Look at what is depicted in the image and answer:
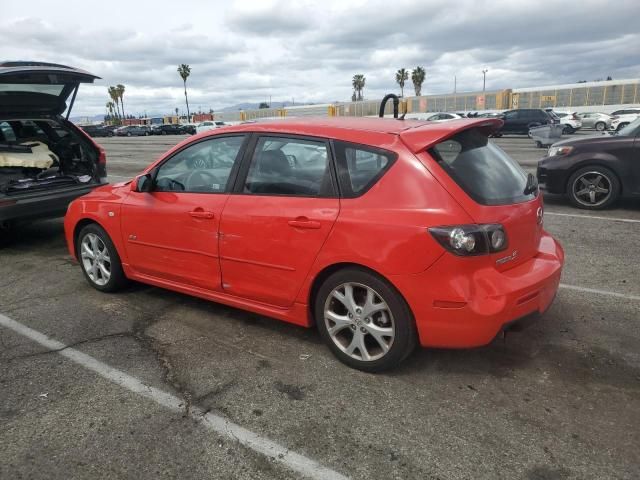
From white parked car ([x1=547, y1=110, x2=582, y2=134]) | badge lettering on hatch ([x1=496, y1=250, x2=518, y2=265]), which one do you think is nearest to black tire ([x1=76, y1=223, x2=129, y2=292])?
badge lettering on hatch ([x1=496, y1=250, x2=518, y2=265])

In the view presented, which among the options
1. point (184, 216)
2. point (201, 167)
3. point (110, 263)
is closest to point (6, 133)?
point (110, 263)

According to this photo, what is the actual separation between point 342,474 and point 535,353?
1759 millimetres

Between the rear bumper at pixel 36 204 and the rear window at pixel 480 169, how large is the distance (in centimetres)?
519

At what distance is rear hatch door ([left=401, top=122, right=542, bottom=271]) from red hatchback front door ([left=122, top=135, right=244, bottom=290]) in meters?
1.48

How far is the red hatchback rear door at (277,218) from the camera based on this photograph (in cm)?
330

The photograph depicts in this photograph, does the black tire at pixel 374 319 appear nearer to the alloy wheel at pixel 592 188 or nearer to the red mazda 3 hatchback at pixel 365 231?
the red mazda 3 hatchback at pixel 365 231

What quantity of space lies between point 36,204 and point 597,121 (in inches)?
1385

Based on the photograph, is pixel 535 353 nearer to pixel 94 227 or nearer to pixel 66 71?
pixel 94 227

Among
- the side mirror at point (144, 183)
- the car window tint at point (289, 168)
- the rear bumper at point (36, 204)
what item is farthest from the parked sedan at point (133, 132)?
the car window tint at point (289, 168)

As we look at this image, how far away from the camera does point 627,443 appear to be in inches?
102

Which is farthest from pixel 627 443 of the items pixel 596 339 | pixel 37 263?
pixel 37 263

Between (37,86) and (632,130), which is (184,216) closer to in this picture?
(37,86)

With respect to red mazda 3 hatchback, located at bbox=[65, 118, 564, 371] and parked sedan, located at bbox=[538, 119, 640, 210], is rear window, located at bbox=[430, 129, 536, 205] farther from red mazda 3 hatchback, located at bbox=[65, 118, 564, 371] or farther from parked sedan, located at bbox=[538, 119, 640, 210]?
parked sedan, located at bbox=[538, 119, 640, 210]

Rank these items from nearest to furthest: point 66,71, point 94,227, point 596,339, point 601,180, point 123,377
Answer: point 123,377
point 596,339
point 94,227
point 66,71
point 601,180
